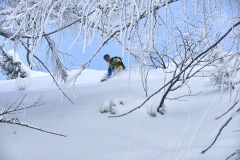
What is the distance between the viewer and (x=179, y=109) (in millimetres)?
5711

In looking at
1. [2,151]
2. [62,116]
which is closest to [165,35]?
[2,151]

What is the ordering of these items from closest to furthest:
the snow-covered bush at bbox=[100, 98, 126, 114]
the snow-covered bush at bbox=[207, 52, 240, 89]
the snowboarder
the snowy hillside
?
1. the snow-covered bush at bbox=[207, 52, 240, 89]
2. the snowy hillside
3. the snow-covered bush at bbox=[100, 98, 126, 114]
4. the snowboarder

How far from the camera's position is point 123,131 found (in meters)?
5.14

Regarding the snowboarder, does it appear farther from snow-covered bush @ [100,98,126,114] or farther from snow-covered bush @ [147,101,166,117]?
snow-covered bush @ [147,101,166,117]

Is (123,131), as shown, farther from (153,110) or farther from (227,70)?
(227,70)

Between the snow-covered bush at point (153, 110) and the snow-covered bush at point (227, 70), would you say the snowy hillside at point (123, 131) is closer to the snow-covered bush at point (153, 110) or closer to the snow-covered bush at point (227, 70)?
the snow-covered bush at point (153, 110)

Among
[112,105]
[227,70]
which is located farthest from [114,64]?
[227,70]

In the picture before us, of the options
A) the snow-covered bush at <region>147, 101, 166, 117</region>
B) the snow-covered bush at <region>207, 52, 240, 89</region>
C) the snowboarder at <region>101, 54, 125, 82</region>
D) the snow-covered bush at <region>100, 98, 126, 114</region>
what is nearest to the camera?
the snow-covered bush at <region>207, 52, 240, 89</region>

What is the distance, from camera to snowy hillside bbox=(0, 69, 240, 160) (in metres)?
4.51

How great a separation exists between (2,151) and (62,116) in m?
1.16

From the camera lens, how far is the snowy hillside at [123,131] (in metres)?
4.51

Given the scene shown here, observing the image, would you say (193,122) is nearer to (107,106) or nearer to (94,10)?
(107,106)

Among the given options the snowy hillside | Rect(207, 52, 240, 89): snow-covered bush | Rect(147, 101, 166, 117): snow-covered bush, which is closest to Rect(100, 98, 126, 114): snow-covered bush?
the snowy hillside

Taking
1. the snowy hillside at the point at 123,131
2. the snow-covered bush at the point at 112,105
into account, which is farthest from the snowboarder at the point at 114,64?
the snow-covered bush at the point at 112,105
